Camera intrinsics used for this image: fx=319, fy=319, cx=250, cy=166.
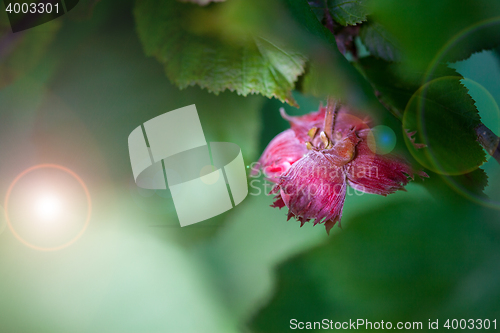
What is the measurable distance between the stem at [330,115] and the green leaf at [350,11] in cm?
8

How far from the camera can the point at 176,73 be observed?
294 millimetres

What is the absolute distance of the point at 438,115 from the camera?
1.00 ft

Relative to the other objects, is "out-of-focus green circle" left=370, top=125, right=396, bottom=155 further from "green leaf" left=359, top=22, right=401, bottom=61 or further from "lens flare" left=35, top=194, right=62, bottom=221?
"lens flare" left=35, top=194, right=62, bottom=221

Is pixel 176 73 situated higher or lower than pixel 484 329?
higher

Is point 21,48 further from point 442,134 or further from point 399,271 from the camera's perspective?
point 399,271

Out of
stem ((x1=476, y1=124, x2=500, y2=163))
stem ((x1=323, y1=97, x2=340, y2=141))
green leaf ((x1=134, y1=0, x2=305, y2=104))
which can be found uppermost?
green leaf ((x1=134, y1=0, x2=305, y2=104))

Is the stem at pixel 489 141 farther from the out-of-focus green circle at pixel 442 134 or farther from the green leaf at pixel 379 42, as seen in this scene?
the green leaf at pixel 379 42

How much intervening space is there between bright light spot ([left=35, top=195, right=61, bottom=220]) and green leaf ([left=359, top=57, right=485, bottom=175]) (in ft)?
2.56

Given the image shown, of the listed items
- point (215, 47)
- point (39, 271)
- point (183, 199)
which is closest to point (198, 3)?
point (215, 47)

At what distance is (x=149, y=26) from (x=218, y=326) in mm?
833

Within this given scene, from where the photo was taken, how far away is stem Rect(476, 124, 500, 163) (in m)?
0.27

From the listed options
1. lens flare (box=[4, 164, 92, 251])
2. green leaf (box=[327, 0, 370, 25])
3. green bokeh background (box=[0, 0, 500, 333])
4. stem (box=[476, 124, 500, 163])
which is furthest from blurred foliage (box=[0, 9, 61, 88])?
stem (box=[476, 124, 500, 163])

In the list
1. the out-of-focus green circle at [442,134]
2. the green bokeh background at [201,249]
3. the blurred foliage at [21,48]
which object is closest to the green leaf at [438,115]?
the out-of-focus green circle at [442,134]

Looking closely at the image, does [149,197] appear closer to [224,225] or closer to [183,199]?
[183,199]
